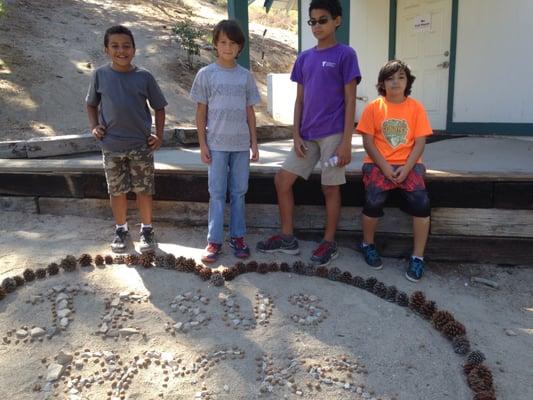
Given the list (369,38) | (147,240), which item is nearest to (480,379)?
(147,240)

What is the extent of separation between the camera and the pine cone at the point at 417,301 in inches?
116

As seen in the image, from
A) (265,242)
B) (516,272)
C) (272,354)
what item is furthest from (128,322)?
(516,272)

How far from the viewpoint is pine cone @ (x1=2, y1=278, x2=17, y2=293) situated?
2.97 meters

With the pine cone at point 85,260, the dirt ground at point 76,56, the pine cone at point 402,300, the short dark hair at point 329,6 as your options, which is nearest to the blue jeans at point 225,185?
the pine cone at point 85,260

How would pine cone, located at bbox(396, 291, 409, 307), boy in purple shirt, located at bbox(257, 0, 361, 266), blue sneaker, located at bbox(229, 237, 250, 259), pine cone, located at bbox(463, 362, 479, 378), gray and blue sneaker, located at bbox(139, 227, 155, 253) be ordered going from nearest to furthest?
pine cone, located at bbox(463, 362, 479, 378), pine cone, located at bbox(396, 291, 409, 307), boy in purple shirt, located at bbox(257, 0, 361, 266), blue sneaker, located at bbox(229, 237, 250, 259), gray and blue sneaker, located at bbox(139, 227, 155, 253)

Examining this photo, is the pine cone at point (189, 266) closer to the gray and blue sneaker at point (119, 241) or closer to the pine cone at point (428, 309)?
the gray and blue sneaker at point (119, 241)

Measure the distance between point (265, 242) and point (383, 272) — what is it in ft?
2.89

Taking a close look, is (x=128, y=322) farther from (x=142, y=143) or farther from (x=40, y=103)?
(x=40, y=103)

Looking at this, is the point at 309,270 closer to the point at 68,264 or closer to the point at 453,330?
the point at 453,330

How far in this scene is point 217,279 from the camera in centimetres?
309

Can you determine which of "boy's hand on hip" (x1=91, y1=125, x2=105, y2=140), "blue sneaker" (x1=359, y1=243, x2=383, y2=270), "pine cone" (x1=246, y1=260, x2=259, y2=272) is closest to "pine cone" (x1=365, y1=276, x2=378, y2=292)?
"blue sneaker" (x1=359, y1=243, x2=383, y2=270)

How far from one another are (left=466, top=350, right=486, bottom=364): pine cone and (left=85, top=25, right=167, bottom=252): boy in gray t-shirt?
222cm

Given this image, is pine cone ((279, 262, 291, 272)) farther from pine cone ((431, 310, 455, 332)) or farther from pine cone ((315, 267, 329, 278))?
pine cone ((431, 310, 455, 332))

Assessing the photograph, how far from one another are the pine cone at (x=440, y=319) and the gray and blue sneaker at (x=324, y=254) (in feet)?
2.78
